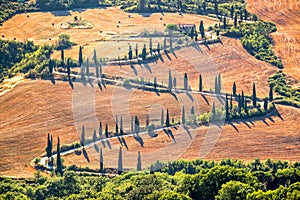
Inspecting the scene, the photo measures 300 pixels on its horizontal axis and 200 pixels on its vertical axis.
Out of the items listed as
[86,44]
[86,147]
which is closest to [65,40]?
[86,44]

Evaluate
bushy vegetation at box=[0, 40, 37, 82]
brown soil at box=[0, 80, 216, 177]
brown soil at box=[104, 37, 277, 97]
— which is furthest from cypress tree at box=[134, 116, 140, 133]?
bushy vegetation at box=[0, 40, 37, 82]

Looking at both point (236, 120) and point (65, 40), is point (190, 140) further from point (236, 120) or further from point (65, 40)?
point (65, 40)

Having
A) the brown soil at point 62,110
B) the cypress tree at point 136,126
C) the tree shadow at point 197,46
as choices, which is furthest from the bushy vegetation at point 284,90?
the cypress tree at point 136,126

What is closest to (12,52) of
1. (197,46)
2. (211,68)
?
(197,46)

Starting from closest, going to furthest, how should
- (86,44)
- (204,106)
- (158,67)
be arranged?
(204,106)
(158,67)
(86,44)

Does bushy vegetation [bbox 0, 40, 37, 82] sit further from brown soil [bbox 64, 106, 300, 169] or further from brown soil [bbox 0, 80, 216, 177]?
brown soil [bbox 64, 106, 300, 169]

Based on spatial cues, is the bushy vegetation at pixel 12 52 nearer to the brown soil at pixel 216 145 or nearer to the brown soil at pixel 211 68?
the brown soil at pixel 211 68
